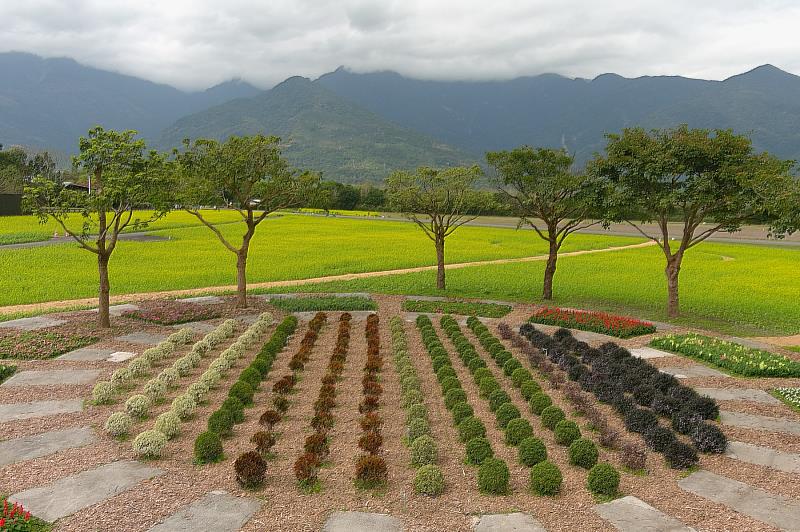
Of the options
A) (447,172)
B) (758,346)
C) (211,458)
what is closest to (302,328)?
(211,458)

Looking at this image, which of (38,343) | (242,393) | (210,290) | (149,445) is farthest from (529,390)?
(210,290)

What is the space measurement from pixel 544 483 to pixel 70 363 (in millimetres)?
14266

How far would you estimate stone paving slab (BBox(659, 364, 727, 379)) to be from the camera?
16.2 m

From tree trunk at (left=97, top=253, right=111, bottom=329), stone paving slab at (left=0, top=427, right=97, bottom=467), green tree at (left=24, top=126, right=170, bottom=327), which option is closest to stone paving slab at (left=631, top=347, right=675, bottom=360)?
stone paving slab at (left=0, top=427, right=97, bottom=467)

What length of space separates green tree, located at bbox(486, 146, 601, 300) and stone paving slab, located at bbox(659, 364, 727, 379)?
1024 cm

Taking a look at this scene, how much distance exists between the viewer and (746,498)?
30.6 ft

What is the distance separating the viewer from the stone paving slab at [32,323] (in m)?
20.2

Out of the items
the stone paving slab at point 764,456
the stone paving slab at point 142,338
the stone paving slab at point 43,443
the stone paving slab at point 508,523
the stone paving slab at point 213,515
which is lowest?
the stone paving slab at point 764,456

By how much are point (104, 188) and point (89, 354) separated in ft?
19.3

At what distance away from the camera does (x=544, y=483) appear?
30.4 feet

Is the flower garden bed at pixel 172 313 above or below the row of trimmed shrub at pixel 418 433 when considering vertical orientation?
above

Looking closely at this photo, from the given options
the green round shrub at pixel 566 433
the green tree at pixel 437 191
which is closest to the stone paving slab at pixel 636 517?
the green round shrub at pixel 566 433

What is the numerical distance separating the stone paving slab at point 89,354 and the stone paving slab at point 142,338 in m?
1.06

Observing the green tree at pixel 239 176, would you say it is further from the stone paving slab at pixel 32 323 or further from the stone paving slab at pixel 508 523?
the stone paving slab at pixel 508 523
